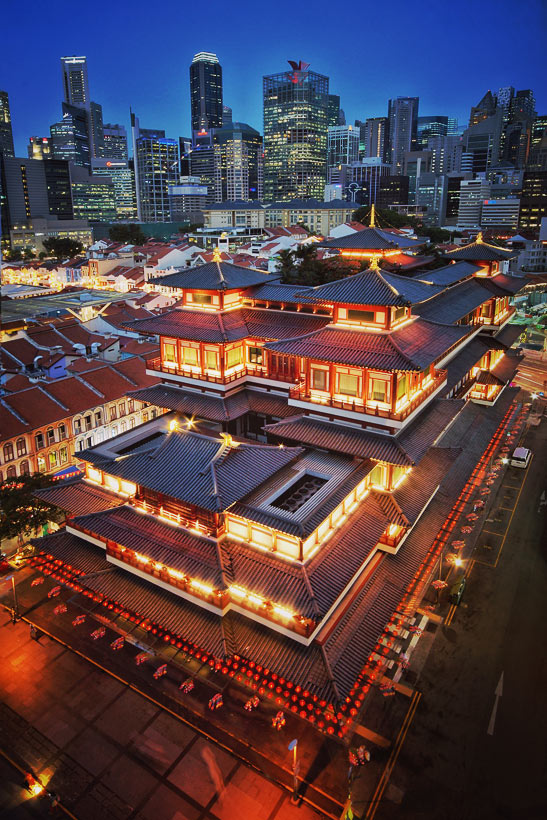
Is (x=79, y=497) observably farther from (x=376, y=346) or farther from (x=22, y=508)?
(x=376, y=346)

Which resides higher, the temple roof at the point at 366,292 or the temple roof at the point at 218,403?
the temple roof at the point at 366,292

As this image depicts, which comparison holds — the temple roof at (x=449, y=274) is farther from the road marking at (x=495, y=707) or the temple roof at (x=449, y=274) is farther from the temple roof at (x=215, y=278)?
the road marking at (x=495, y=707)

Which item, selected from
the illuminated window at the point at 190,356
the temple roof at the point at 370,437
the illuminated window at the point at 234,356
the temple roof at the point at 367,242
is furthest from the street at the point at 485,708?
the temple roof at the point at 367,242

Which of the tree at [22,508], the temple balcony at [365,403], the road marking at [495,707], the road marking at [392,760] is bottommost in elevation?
the road marking at [392,760]

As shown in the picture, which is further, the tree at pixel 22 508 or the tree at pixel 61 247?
the tree at pixel 61 247

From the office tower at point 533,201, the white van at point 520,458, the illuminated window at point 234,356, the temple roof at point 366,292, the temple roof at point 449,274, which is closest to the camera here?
the temple roof at point 366,292

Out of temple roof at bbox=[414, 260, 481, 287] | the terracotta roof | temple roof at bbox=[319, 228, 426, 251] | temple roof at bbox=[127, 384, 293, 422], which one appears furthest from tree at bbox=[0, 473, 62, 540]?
temple roof at bbox=[414, 260, 481, 287]
